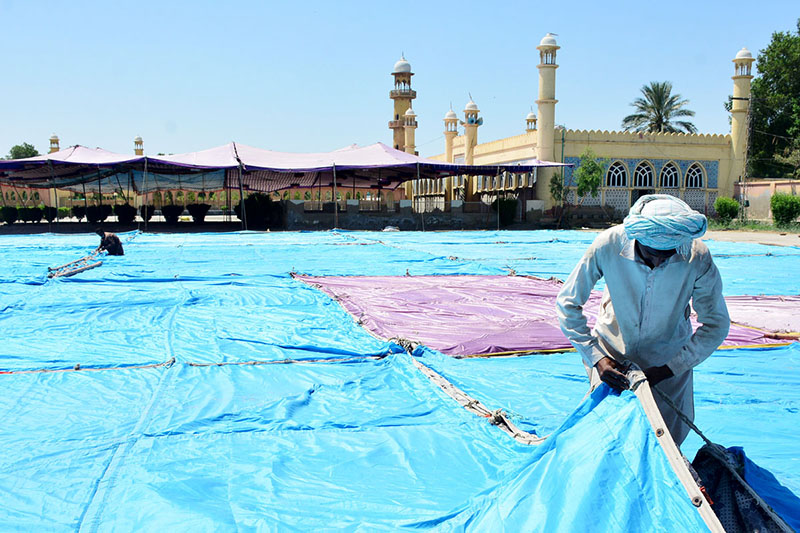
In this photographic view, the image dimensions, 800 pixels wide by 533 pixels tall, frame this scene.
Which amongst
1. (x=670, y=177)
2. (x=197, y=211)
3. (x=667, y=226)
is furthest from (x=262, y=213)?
(x=667, y=226)

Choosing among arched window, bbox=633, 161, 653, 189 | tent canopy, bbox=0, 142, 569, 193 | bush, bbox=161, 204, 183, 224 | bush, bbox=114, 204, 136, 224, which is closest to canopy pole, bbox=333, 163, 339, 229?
tent canopy, bbox=0, 142, 569, 193

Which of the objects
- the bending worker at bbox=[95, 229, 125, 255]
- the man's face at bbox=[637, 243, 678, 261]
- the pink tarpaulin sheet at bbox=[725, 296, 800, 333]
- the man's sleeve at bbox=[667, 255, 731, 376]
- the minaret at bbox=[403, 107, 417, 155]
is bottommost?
the pink tarpaulin sheet at bbox=[725, 296, 800, 333]

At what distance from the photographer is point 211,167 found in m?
22.8

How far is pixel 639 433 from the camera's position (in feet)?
6.76

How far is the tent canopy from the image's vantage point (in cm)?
2269

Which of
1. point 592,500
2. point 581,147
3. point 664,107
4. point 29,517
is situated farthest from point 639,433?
point 664,107

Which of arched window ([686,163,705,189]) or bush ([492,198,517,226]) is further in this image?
arched window ([686,163,705,189])

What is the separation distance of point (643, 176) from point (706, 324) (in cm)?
2788

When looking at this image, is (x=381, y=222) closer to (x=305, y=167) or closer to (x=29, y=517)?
(x=305, y=167)

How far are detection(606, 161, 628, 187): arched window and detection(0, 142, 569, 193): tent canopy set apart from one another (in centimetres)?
331

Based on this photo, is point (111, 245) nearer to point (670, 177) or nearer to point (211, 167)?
point (211, 167)

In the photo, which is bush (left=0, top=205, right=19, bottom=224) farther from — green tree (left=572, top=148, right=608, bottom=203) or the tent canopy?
green tree (left=572, top=148, right=608, bottom=203)

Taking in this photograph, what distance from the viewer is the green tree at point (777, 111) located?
33.6 meters

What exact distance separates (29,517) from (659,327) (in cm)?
235
